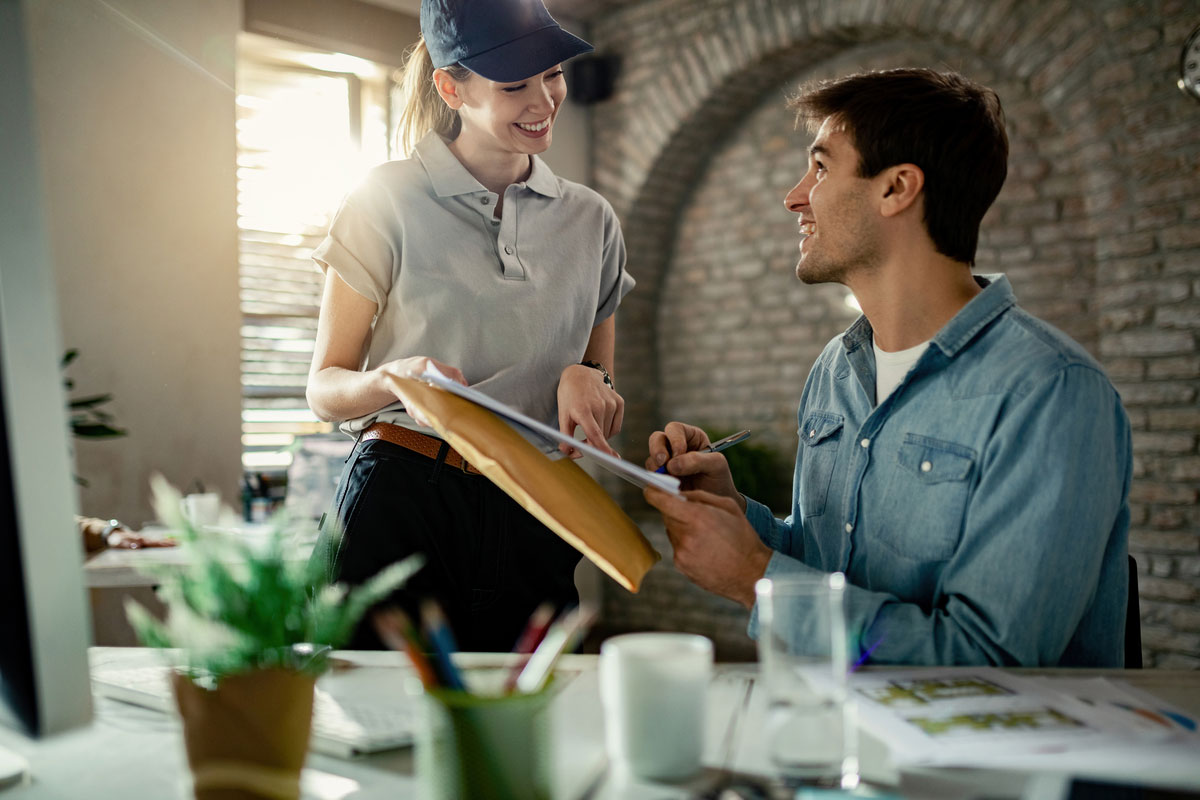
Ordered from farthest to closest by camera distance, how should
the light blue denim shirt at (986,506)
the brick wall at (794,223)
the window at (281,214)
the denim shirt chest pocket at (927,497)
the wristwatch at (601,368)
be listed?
1. the window at (281,214)
2. the brick wall at (794,223)
3. the wristwatch at (601,368)
4. the denim shirt chest pocket at (927,497)
5. the light blue denim shirt at (986,506)

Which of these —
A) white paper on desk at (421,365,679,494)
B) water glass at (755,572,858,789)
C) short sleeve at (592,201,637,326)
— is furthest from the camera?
short sleeve at (592,201,637,326)

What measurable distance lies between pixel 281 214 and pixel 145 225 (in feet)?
2.35

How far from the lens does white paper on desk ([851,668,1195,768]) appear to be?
2.45ft

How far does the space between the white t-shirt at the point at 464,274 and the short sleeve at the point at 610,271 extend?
0.10 m

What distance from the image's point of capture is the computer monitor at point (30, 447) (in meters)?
0.59

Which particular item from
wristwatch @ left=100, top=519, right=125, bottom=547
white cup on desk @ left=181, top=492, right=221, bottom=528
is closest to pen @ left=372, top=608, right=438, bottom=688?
white cup on desk @ left=181, top=492, right=221, bottom=528

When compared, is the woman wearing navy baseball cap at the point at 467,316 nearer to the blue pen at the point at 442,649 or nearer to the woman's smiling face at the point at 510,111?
the woman's smiling face at the point at 510,111

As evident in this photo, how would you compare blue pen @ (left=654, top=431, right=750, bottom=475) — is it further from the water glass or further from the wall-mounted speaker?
the wall-mounted speaker

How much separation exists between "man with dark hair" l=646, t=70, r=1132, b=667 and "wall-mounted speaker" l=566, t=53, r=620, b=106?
12.4 ft

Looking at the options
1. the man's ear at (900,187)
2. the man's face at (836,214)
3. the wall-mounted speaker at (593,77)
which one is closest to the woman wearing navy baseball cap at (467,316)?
the man's face at (836,214)

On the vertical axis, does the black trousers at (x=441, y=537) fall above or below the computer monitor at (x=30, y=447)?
below

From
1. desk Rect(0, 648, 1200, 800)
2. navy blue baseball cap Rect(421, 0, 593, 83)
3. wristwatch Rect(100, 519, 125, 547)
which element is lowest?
wristwatch Rect(100, 519, 125, 547)

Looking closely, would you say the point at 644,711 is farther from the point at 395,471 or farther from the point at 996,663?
the point at 395,471

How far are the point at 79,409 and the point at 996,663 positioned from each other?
3262mm
